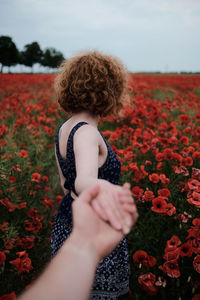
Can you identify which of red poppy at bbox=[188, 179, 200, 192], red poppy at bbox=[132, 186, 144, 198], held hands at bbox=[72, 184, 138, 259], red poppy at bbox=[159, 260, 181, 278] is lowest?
red poppy at bbox=[159, 260, 181, 278]

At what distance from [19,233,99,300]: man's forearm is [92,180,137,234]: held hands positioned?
0.32 feet

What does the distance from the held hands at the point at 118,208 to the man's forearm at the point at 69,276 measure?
98mm

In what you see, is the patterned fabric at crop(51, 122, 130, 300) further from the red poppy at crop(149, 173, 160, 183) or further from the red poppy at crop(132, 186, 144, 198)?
the red poppy at crop(149, 173, 160, 183)

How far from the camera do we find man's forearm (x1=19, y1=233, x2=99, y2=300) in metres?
0.48

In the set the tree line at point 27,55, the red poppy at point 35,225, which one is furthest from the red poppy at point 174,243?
the tree line at point 27,55

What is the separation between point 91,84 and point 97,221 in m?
0.91

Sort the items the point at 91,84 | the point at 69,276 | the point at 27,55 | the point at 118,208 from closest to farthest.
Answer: the point at 69,276 → the point at 118,208 → the point at 91,84 → the point at 27,55

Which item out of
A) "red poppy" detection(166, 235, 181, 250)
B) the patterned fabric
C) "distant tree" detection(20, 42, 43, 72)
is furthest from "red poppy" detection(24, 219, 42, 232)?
"distant tree" detection(20, 42, 43, 72)

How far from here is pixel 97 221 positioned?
64 centimetres

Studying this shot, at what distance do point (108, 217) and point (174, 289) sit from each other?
4.17 ft

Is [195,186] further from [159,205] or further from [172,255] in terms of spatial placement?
[172,255]

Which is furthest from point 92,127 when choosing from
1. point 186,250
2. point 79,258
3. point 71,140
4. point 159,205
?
point 186,250

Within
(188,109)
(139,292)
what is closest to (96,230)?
(139,292)

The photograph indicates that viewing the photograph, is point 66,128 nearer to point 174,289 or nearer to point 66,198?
point 66,198
